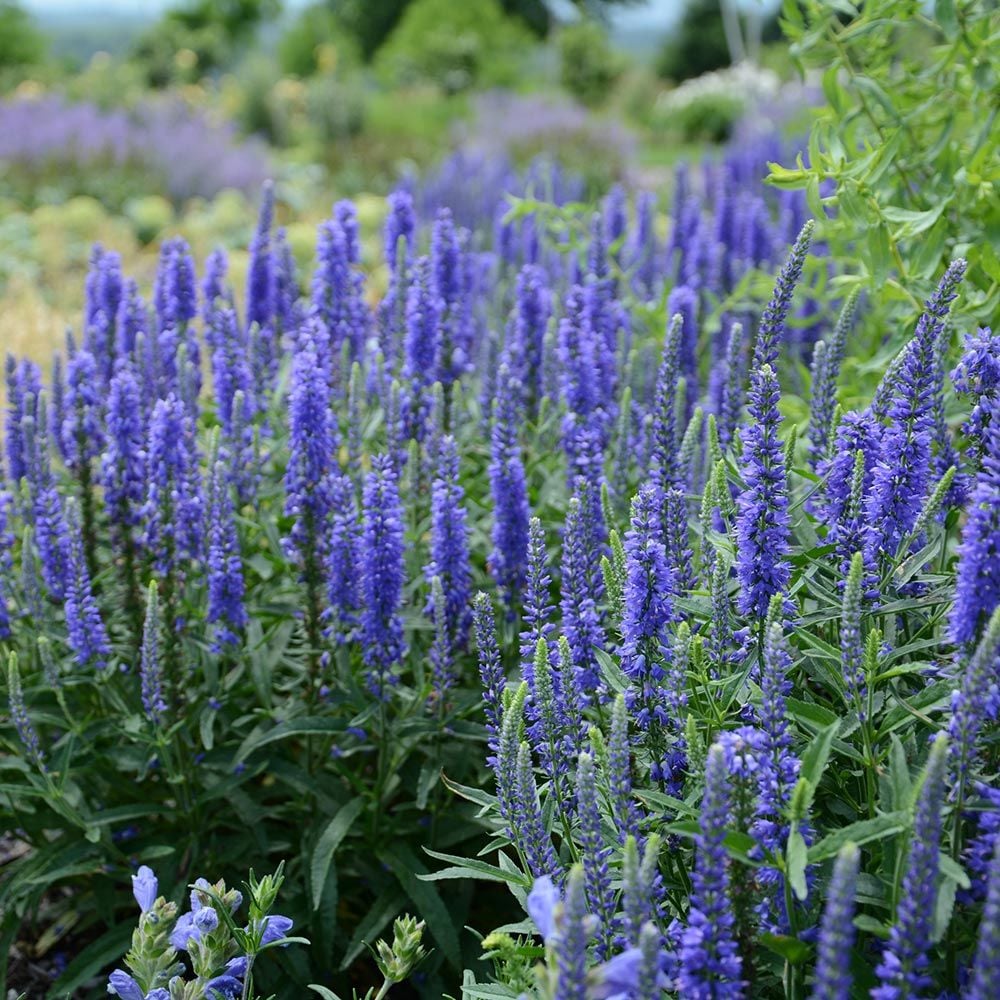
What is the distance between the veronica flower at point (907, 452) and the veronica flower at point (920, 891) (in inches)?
29.8

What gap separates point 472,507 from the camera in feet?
12.5

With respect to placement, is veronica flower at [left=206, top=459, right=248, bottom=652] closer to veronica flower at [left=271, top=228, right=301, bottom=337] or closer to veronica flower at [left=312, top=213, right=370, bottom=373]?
veronica flower at [left=312, top=213, right=370, bottom=373]

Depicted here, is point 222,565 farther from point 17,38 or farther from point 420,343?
point 17,38

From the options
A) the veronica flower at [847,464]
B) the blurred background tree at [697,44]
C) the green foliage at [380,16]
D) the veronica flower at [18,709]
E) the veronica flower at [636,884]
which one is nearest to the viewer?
the veronica flower at [636,884]

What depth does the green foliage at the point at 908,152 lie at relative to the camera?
315 cm

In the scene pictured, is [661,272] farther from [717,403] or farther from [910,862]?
[910,862]

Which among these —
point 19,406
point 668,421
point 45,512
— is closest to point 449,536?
point 668,421

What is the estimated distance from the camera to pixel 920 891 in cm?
148

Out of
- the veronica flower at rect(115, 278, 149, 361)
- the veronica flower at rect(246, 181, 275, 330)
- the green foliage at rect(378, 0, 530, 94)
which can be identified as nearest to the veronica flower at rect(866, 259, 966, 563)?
the veronica flower at rect(246, 181, 275, 330)

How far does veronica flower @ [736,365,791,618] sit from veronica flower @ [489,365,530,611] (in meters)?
1.09

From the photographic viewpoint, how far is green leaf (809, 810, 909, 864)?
5.56 ft

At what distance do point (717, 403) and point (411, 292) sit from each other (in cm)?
111

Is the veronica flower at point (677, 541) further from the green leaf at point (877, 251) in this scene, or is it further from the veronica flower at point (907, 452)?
the green leaf at point (877, 251)

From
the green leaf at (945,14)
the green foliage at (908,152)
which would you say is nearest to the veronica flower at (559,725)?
the green foliage at (908,152)
